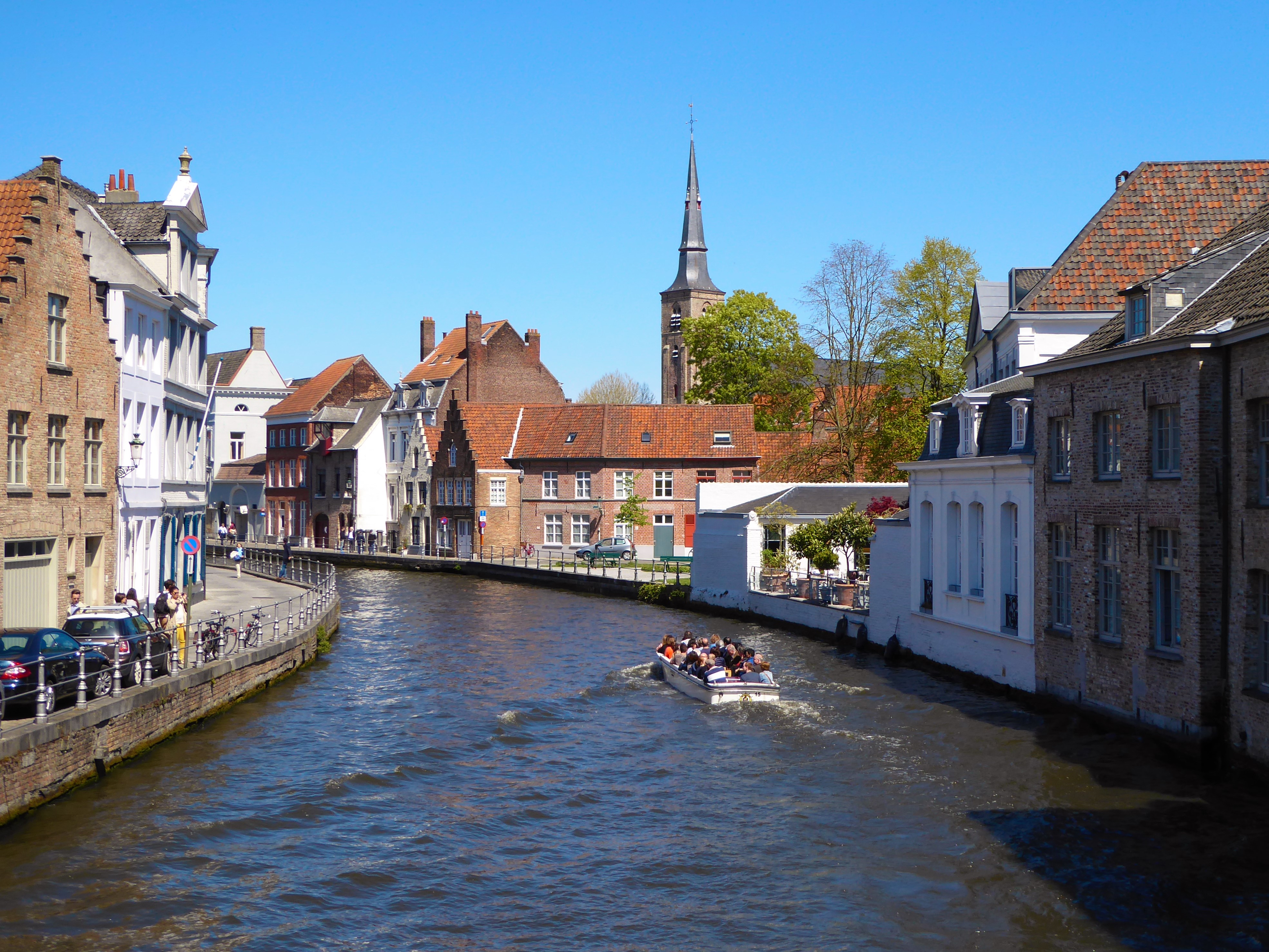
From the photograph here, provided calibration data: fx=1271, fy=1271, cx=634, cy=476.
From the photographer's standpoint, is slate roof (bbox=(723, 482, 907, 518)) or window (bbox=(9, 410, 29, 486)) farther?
slate roof (bbox=(723, 482, 907, 518))

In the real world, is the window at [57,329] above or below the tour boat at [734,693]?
above

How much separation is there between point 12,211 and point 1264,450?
24.7m

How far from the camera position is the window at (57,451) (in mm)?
28141

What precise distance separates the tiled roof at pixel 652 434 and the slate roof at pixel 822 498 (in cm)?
1956

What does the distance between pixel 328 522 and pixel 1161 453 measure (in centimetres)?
7358

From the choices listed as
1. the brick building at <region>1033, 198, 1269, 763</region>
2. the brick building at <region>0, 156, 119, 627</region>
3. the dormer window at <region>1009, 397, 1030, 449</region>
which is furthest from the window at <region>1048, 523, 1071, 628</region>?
the brick building at <region>0, 156, 119, 627</region>

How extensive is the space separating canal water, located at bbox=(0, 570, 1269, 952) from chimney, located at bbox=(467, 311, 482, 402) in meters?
52.9

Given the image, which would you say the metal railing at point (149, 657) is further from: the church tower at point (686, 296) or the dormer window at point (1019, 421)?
the church tower at point (686, 296)

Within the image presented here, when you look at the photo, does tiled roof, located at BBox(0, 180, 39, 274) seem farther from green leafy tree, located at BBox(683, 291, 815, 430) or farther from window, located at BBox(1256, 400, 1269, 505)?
green leafy tree, located at BBox(683, 291, 815, 430)

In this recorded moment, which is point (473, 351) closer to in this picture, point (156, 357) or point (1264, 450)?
point (156, 357)

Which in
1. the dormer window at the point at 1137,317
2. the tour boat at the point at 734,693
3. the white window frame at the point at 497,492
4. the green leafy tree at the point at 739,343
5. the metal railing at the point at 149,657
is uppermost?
the green leafy tree at the point at 739,343

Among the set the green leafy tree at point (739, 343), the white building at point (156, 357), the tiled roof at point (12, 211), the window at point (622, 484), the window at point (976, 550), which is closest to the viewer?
the tiled roof at point (12, 211)

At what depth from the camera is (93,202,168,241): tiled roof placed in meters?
37.7

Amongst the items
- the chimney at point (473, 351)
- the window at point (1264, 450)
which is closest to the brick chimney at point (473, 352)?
the chimney at point (473, 351)
